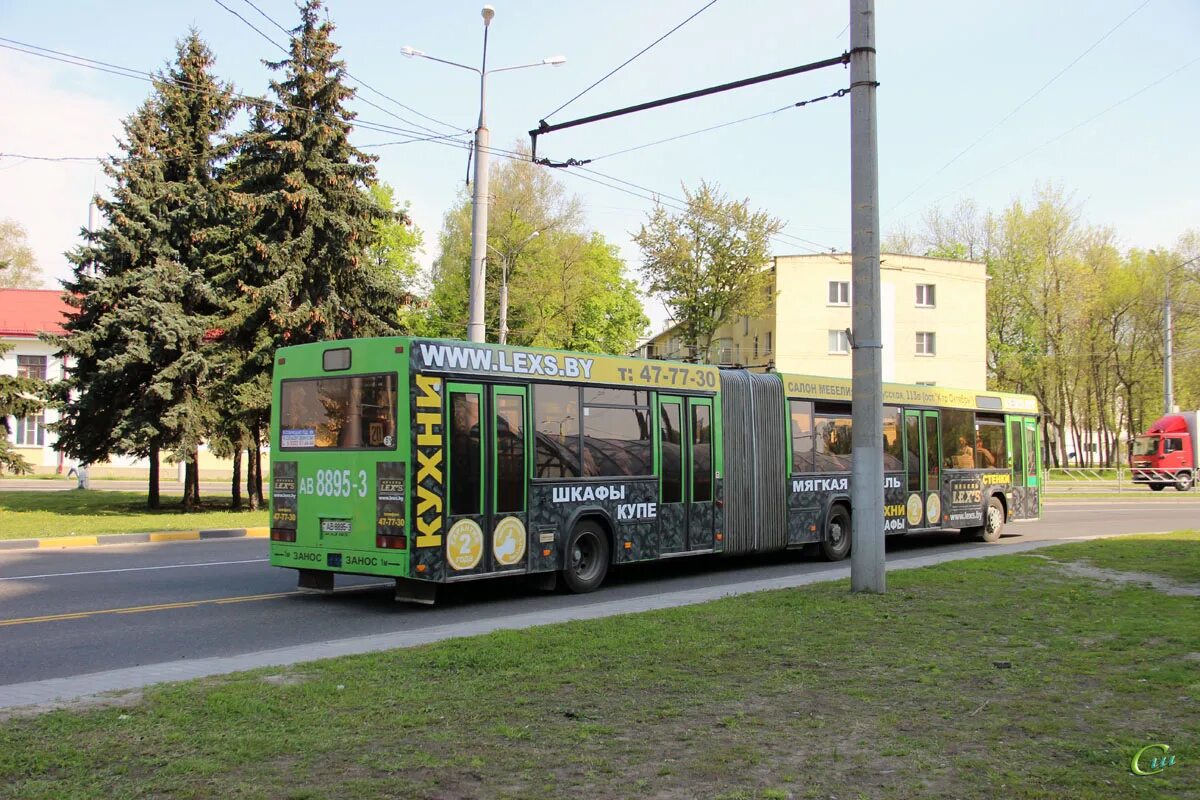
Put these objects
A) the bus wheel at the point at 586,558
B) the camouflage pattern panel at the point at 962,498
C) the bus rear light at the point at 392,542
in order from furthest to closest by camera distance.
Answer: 1. the camouflage pattern panel at the point at 962,498
2. the bus wheel at the point at 586,558
3. the bus rear light at the point at 392,542

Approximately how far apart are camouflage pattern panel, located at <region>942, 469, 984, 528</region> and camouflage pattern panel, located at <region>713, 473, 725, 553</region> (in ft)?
21.5

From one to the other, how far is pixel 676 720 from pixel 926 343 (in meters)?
53.5

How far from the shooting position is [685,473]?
48.1ft

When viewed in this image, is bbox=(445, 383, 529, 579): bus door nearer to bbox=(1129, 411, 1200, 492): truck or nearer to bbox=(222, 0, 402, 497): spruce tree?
bbox=(222, 0, 402, 497): spruce tree

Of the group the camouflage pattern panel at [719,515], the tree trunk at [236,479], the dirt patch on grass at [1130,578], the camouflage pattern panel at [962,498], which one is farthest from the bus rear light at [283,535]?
the tree trunk at [236,479]

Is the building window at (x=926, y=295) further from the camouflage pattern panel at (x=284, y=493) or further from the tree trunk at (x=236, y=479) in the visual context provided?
the camouflage pattern panel at (x=284, y=493)

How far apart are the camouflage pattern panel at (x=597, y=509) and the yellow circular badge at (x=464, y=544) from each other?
88 cm

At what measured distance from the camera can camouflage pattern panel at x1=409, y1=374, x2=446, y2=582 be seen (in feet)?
35.9

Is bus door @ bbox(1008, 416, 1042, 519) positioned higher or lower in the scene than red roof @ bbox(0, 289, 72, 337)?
lower

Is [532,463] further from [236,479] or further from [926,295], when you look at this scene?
[926,295]

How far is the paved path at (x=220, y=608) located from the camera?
8242mm

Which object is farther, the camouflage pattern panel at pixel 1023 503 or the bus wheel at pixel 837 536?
the camouflage pattern panel at pixel 1023 503

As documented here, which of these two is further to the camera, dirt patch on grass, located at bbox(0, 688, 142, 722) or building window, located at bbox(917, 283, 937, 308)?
building window, located at bbox(917, 283, 937, 308)

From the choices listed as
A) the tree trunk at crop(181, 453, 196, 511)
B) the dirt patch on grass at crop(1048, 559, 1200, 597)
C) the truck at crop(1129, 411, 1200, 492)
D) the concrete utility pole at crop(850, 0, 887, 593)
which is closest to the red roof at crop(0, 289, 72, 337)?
the tree trunk at crop(181, 453, 196, 511)
